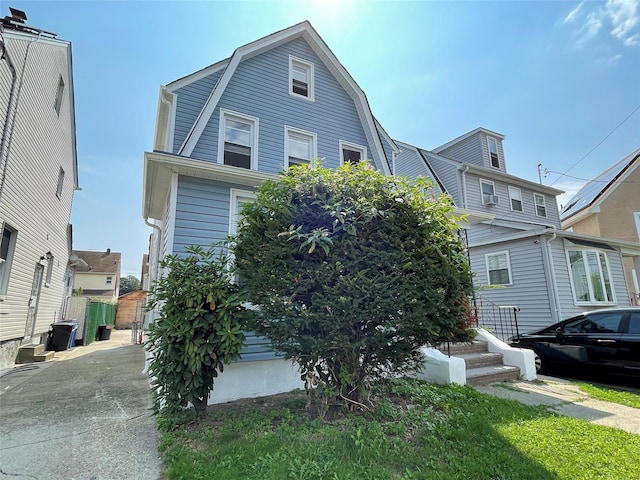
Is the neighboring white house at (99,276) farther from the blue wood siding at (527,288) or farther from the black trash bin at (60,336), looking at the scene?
the blue wood siding at (527,288)

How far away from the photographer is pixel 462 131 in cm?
1670

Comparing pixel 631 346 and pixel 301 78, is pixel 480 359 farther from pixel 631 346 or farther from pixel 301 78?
pixel 301 78

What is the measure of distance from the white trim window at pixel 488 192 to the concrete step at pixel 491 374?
9.95m

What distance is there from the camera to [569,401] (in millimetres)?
4879

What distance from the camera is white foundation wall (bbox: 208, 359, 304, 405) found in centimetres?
516

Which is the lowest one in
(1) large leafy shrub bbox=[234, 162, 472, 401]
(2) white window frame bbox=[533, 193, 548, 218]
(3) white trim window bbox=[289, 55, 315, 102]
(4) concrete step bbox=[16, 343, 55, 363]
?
(4) concrete step bbox=[16, 343, 55, 363]

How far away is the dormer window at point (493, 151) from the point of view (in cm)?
1611

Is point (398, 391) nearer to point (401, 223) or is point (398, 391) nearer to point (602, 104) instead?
point (401, 223)

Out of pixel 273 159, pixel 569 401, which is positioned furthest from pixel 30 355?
pixel 569 401

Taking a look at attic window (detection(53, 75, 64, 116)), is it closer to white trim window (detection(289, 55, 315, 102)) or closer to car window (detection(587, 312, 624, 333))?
white trim window (detection(289, 55, 315, 102))

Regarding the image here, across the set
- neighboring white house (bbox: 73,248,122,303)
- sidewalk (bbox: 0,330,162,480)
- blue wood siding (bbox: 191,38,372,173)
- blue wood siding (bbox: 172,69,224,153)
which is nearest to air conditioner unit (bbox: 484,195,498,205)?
blue wood siding (bbox: 191,38,372,173)

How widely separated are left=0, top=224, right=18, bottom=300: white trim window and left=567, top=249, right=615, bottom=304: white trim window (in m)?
16.5

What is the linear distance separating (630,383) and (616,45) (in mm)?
11069

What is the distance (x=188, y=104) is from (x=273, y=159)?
85.4 inches
